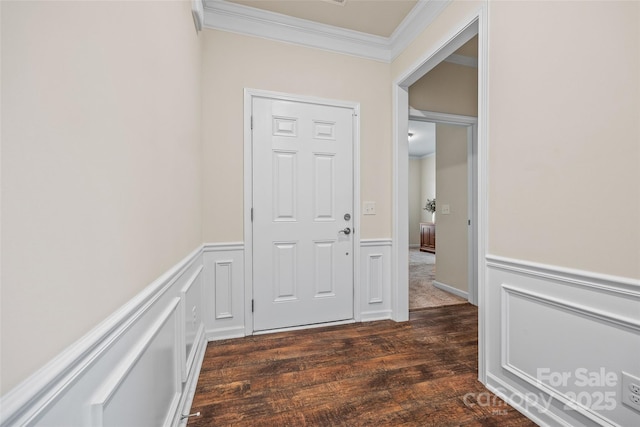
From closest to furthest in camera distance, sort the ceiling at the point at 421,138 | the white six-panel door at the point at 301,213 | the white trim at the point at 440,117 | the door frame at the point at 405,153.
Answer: the door frame at the point at 405,153 < the white six-panel door at the point at 301,213 < the white trim at the point at 440,117 < the ceiling at the point at 421,138

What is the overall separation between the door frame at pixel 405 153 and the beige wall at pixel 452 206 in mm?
1120

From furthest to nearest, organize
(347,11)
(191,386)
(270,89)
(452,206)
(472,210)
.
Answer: (452,206) < (472,210) < (270,89) < (347,11) < (191,386)

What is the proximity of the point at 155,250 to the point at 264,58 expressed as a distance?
199 centimetres

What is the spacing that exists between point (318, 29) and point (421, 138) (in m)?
4.87

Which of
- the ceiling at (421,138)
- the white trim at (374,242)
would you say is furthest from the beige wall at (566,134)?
the ceiling at (421,138)

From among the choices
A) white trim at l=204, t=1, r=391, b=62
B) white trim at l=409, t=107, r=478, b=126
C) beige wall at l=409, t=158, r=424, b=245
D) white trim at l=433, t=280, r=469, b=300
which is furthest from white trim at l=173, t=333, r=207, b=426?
beige wall at l=409, t=158, r=424, b=245

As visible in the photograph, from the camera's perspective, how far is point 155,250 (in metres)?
1.06

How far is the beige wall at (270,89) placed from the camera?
2.27m

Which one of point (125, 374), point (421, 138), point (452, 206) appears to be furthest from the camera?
point (421, 138)

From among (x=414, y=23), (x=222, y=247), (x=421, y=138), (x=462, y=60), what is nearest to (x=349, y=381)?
(x=222, y=247)

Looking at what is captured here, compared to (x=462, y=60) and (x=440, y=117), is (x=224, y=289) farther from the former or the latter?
(x=462, y=60)

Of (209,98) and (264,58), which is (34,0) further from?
(264,58)

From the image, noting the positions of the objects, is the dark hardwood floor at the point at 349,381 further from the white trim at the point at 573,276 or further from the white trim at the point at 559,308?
the white trim at the point at 573,276

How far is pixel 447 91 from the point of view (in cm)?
294
